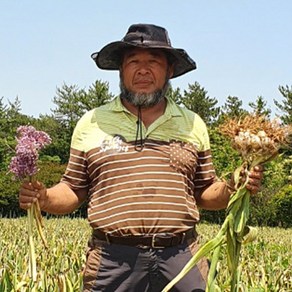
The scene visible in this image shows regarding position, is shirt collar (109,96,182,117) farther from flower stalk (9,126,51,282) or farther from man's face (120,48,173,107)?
flower stalk (9,126,51,282)

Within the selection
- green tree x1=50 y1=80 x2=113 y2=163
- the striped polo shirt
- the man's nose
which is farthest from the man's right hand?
green tree x1=50 y1=80 x2=113 y2=163

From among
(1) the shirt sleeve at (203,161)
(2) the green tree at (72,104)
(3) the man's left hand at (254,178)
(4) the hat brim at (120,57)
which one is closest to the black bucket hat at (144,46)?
(4) the hat brim at (120,57)

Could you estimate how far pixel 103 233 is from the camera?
2582mm

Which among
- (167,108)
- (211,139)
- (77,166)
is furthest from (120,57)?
(211,139)

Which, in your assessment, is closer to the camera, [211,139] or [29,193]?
[29,193]

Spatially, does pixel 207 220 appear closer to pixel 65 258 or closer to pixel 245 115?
pixel 65 258

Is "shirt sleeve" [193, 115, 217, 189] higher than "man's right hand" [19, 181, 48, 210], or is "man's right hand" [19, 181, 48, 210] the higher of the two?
"shirt sleeve" [193, 115, 217, 189]

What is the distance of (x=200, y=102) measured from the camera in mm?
47344

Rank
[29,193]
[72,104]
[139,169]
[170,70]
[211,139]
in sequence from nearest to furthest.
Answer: [29,193], [139,169], [170,70], [211,139], [72,104]

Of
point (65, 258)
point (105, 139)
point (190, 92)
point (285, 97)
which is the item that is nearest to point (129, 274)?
point (105, 139)

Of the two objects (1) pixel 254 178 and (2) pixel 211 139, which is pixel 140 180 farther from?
(2) pixel 211 139

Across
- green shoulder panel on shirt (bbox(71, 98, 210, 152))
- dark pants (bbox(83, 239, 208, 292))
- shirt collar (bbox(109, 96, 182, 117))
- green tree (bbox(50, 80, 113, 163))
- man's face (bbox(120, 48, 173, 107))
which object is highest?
green tree (bbox(50, 80, 113, 163))

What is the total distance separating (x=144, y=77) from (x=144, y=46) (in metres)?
0.13

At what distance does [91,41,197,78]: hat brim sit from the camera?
2.72 meters
